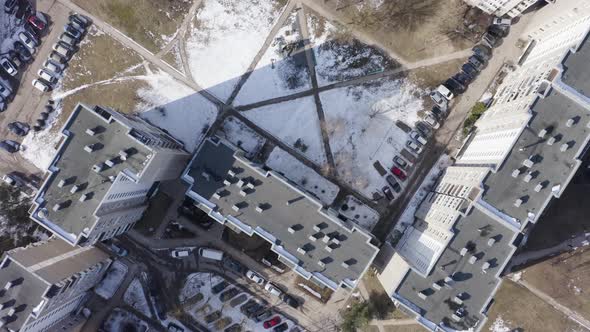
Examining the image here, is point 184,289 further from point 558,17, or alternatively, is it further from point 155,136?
point 558,17

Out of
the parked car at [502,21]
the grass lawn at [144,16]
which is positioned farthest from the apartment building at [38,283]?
the parked car at [502,21]

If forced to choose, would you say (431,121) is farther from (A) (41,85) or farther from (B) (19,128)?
(B) (19,128)

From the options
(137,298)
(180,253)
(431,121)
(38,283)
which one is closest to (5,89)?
(38,283)

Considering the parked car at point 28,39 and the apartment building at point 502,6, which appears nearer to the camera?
the apartment building at point 502,6

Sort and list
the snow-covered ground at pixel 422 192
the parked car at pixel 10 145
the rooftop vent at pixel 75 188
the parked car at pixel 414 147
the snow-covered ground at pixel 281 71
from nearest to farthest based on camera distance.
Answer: the rooftop vent at pixel 75 188 < the parked car at pixel 414 147 < the snow-covered ground at pixel 422 192 < the snow-covered ground at pixel 281 71 < the parked car at pixel 10 145

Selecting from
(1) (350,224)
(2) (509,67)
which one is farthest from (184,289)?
(2) (509,67)

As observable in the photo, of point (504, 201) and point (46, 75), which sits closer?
point (504, 201)

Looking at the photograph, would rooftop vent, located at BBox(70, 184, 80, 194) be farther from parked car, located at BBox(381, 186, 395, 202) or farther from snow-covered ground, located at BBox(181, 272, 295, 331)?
parked car, located at BBox(381, 186, 395, 202)

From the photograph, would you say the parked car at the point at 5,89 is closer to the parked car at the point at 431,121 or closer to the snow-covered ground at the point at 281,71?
the snow-covered ground at the point at 281,71
